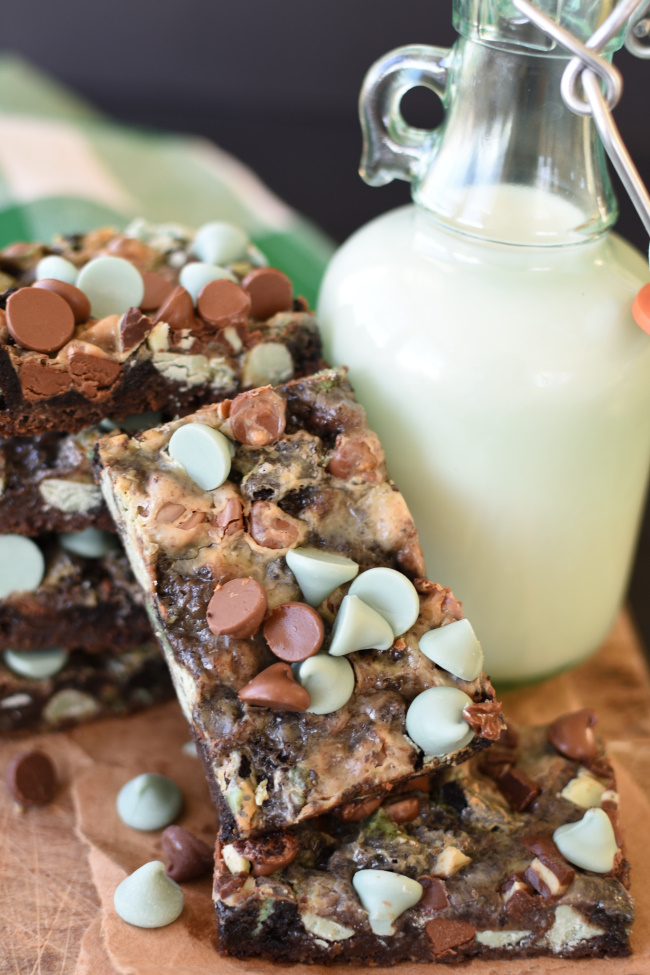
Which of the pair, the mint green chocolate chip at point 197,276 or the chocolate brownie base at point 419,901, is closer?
the chocolate brownie base at point 419,901

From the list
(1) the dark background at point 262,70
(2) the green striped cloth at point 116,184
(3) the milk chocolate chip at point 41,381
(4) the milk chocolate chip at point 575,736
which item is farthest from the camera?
(1) the dark background at point 262,70

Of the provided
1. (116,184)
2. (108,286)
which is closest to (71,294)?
(108,286)

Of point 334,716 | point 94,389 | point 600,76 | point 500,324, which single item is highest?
point 600,76

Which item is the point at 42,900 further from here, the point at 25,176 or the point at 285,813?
the point at 25,176

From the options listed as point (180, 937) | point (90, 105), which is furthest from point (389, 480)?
point (90, 105)

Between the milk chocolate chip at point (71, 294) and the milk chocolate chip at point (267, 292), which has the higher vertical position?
the milk chocolate chip at point (267, 292)

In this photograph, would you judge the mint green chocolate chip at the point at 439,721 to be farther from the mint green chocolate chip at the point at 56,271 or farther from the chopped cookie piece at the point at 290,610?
the mint green chocolate chip at the point at 56,271

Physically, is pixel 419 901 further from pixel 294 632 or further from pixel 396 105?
pixel 396 105

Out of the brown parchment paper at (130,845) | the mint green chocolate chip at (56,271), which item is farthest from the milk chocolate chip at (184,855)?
the mint green chocolate chip at (56,271)
